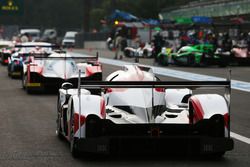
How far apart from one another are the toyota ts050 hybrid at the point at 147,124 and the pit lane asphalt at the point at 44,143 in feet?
0.48

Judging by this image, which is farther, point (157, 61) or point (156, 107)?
point (157, 61)

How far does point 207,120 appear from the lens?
8.59 meters

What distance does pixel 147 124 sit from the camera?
852 centimetres

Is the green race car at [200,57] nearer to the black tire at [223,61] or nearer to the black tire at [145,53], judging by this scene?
the black tire at [223,61]

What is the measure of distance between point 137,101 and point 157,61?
2772 centimetres

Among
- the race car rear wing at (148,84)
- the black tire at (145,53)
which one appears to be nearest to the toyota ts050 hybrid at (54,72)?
the race car rear wing at (148,84)

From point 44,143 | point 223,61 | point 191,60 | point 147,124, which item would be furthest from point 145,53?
point 147,124

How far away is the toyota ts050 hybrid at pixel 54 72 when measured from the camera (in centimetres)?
1919

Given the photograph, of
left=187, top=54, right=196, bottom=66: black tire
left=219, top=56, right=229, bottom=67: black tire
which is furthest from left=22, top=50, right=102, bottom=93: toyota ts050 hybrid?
left=219, top=56, right=229, bottom=67: black tire

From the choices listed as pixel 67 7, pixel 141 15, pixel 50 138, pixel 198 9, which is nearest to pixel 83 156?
pixel 50 138

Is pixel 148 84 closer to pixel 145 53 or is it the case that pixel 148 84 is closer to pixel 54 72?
pixel 54 72

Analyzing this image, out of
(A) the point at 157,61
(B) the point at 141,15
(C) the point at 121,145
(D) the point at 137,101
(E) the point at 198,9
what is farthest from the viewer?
(B) the point at 141,15

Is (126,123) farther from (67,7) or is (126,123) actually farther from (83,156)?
(67,7)

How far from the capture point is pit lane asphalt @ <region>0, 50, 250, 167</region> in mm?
8547
